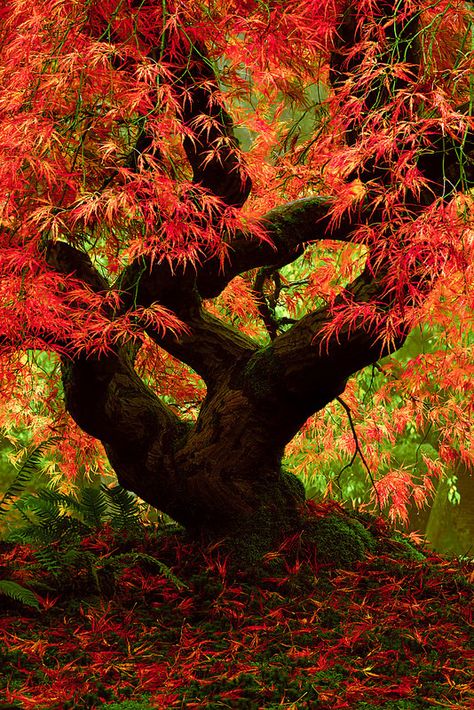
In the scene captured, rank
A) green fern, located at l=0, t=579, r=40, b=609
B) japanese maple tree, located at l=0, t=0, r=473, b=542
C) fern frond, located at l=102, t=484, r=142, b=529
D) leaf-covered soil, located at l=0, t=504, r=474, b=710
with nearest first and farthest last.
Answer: leaf-covered soil, located at l=0, t=504, r=474, b=710, japanese maple tree, located at l=0, t=0, r=473, b=542, green fern, located at l=0, t=579, r=40, b=609, fern frond, located at l=102, t=484, r=142, b=529

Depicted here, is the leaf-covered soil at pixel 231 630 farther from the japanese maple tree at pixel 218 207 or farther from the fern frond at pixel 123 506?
the japanese maple tree at pixel 218 207

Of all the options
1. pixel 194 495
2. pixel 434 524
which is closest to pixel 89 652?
pixel 194 495

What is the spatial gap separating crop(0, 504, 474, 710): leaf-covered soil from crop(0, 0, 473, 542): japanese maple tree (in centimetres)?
34

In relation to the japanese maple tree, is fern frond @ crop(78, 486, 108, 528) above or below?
below

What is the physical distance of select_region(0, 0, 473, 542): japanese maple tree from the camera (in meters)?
2.77

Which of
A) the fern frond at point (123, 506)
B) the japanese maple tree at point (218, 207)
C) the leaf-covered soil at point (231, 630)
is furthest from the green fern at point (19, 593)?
the fern frond at point (123, 506)

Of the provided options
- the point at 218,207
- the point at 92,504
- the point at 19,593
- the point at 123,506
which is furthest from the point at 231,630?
the point at 218,207

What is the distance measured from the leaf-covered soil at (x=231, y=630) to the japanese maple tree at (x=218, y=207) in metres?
0.34

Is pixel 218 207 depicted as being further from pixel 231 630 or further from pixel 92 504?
pixel 92 504

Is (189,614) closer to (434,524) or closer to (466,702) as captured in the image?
(466,702)

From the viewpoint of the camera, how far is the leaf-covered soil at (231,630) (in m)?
2.55

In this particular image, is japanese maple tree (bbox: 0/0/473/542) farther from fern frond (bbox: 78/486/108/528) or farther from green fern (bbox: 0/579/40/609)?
green fern (bbox: 0/579/40/609)

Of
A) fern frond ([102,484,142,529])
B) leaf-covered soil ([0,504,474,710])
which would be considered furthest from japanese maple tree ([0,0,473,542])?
leaf-covered soil ([0,504,474,710])

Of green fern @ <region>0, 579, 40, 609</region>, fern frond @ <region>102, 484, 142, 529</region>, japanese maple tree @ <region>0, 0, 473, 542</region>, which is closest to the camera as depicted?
japanese maple tree @ <region>0, 0, 473, 542</region>
